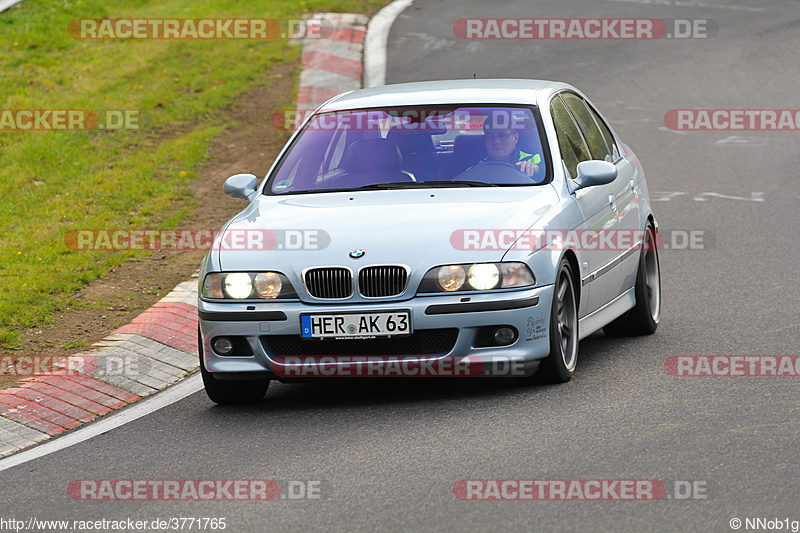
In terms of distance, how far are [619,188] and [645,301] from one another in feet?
2.59

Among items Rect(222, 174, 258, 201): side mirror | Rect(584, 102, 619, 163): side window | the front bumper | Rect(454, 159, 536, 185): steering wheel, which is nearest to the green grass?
Rect(222, 174, 258, 201): side mirror

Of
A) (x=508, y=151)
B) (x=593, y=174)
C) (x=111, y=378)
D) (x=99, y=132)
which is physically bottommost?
(x=111, y=378)

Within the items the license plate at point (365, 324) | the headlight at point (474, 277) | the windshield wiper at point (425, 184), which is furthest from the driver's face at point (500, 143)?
the license plate at point (365, 324)

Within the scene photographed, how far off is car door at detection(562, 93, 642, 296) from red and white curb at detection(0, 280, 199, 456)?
9.26 ft

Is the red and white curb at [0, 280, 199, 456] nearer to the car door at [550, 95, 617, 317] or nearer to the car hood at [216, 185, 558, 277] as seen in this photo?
the car hood at [216, 185, 558, 277]

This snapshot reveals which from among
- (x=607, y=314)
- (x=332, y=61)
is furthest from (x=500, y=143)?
(x=332, y=61)

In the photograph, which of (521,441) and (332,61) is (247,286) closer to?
(521,441)

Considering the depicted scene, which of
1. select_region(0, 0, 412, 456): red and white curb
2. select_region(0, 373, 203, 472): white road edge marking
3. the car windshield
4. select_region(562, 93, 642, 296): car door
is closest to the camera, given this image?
select_region(0, 373, 203, 472): white road edge marking

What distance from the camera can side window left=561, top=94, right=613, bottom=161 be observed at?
845 cm

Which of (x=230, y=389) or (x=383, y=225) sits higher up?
(x=383, y=225)

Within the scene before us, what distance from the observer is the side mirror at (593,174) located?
24.5 ft

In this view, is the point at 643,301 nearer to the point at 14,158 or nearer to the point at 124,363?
the point at 124,363

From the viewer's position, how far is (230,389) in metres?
7.18

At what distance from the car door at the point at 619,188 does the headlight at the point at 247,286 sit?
2332mm
